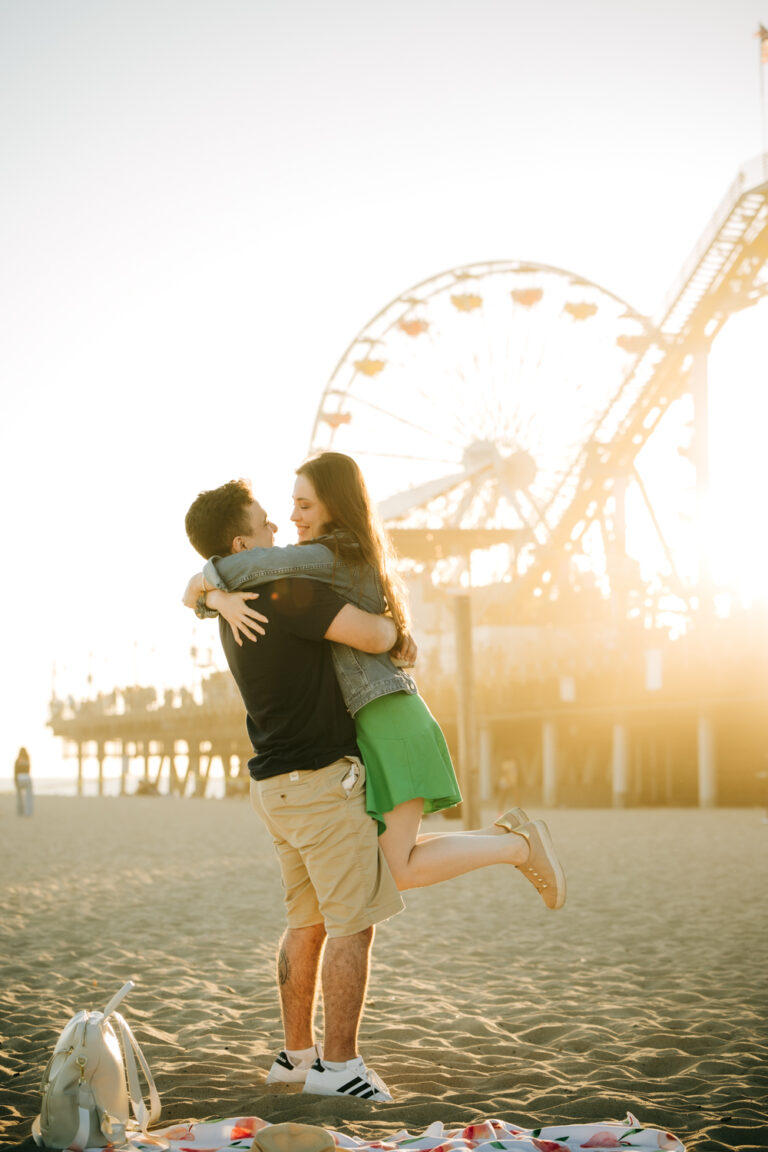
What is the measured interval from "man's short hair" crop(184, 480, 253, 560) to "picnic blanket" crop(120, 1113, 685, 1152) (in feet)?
4.98

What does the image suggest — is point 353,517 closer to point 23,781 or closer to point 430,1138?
point 430,1138

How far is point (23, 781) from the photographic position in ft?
87.2

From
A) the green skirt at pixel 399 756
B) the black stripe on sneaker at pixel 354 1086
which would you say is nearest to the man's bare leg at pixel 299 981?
the black stripe on sneaker at pixel 354 1086

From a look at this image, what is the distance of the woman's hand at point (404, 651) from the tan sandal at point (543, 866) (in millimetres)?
642

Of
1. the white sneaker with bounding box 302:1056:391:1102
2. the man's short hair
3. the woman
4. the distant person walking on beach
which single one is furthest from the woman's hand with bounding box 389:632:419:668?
the distant person walking on beach

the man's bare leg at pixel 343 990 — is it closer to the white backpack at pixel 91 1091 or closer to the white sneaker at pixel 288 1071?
the white sneaker at pixel 288 1071

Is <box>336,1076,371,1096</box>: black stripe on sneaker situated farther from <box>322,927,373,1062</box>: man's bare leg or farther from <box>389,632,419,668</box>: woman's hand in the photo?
<box>389,632,419,668</box>: woman's hand

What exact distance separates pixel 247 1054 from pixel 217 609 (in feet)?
5.40

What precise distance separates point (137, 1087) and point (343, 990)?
565 mm

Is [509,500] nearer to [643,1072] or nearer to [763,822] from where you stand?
[763,822]

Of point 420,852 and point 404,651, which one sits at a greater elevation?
point 404,651

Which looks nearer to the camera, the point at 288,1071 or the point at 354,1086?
the point at 354,1086

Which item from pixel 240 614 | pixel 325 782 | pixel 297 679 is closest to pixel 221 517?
pixel 240 614

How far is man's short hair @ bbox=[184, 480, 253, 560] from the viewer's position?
3.61 meters
